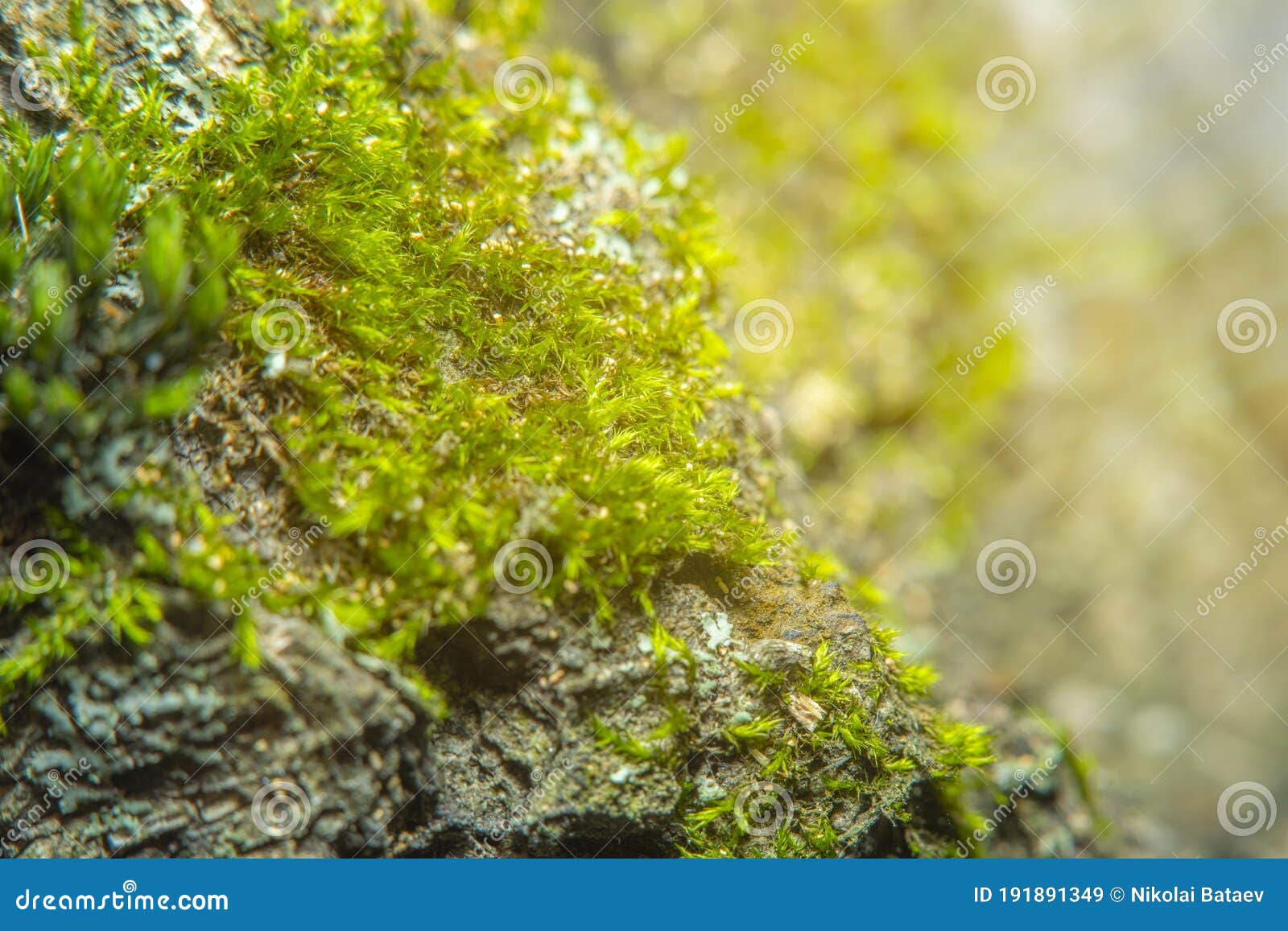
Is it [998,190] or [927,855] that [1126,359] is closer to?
[998,190]

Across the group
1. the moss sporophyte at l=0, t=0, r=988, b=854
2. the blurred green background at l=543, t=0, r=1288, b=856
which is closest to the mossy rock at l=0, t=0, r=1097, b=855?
the moss sporophyte at l=0, t=0, r=988, b=854

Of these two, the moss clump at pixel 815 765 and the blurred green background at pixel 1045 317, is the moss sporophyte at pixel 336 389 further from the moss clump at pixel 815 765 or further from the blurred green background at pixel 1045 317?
the blurred green background at pixel 1045 317

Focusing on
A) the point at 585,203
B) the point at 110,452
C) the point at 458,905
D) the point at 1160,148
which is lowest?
the point at 458,905

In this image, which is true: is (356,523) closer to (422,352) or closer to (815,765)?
(422,352)

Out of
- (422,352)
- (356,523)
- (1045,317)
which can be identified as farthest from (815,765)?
(1045,317)

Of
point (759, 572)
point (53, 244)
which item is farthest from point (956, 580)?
point (53, 244)

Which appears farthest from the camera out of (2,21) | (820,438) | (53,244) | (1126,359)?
(1126,359)

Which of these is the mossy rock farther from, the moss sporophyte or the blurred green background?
the blurred green background

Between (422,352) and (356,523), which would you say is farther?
(422,352)
